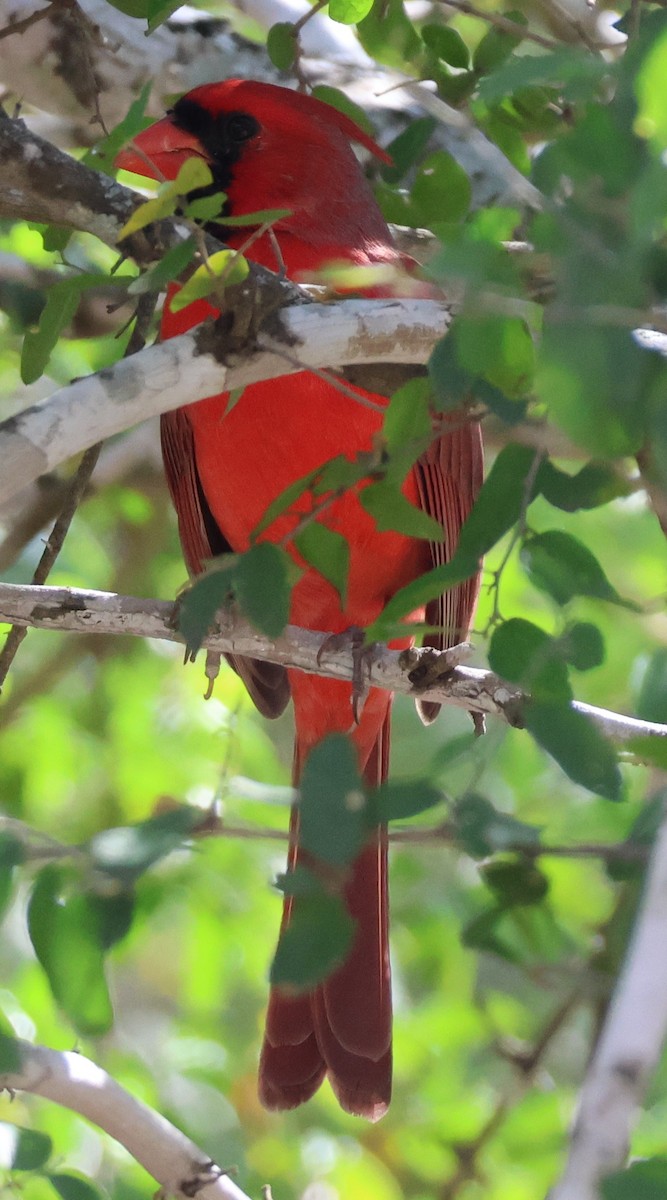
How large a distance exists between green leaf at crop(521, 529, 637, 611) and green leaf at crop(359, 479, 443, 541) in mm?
96

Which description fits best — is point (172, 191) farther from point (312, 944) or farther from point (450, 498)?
point (450, 498)

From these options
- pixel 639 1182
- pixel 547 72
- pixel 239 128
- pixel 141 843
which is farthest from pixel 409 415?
pixel 239 128

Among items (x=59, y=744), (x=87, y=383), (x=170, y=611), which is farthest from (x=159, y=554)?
(x=87, y=383)

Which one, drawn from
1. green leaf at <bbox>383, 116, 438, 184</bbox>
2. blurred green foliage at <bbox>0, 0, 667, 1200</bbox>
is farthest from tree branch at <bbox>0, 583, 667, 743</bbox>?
green leaf at <bbox>383, 116, 438, 184</bbox>

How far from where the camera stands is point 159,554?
3955 millimetres

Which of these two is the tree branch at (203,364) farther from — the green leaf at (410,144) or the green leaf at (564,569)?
the green leaf at (410,144)

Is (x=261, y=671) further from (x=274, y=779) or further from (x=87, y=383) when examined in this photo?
(x=87, y=383)

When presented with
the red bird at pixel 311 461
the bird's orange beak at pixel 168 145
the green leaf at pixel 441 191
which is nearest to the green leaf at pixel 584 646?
the green leaf at pixel 441 191

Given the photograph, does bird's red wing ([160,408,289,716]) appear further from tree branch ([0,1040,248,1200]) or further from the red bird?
tree branch ([0,1040,248,1200])

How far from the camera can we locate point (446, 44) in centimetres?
232

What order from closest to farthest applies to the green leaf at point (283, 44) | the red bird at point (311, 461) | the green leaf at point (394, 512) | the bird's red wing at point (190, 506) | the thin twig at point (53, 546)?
the green leaf at point (394, 512)
the thin twig at point (53, 546)
the green leaf at point (283, 44)
the red bird at point (311, 461)
the bird's red wing at point (190, 506)

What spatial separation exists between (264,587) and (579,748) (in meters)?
0.31

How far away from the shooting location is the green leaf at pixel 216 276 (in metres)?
1.29

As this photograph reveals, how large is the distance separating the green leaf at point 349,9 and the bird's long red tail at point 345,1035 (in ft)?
3.90
